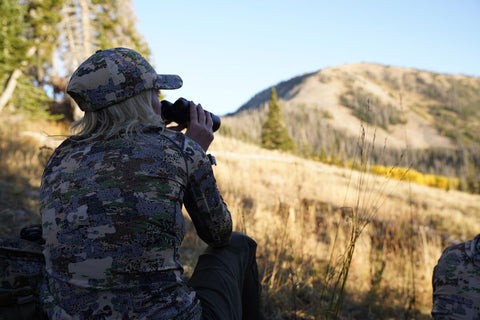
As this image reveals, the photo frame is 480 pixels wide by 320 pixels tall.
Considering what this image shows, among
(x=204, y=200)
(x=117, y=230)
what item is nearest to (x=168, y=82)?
(x=204, y=200)

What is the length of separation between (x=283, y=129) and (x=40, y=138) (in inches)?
1158

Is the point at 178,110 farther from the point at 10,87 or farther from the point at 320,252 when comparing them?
the point at 10,87

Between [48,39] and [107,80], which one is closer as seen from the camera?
[107,80]

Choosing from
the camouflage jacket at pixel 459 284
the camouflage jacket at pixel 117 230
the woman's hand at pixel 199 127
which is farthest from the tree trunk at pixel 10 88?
the camouflage jacket at pixel 459 284

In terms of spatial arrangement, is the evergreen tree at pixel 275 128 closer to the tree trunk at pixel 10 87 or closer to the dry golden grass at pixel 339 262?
the tree trunk at pixel 10 87

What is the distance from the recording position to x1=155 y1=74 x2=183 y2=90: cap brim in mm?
1610

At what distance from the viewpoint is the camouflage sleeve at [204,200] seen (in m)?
1.44

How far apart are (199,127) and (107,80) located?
A: 52 cm

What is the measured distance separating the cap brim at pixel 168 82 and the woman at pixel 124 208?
11mm

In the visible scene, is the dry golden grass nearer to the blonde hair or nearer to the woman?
the woman

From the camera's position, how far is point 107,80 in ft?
4.68

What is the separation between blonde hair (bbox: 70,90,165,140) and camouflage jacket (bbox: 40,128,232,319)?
61 mm

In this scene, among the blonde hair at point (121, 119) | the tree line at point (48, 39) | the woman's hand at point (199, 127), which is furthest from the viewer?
the tree line at point (48, 39)

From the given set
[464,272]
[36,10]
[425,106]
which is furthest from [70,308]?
[425,106]
